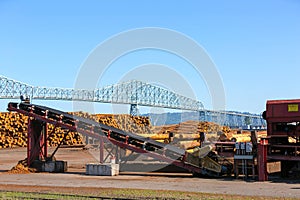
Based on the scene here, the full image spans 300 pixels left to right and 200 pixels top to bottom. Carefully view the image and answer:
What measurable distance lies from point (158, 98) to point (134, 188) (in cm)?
17511

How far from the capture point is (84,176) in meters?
22.3

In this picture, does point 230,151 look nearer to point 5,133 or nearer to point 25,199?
point 25,199

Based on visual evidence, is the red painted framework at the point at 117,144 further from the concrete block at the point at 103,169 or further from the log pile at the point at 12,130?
the log pile at the point at 12,130

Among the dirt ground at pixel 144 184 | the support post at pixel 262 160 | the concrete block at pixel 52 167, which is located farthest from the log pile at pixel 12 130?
the support post at pixel 262 160

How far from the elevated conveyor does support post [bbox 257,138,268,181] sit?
7.59 ft

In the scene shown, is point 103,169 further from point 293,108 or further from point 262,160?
point 293,108

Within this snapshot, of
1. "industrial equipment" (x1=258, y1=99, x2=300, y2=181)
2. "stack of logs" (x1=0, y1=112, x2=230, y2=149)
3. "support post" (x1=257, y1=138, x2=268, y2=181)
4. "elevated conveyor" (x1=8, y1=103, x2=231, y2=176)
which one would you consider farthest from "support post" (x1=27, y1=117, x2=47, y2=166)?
"industrial equipment" (x1=258, y1=99, x2=300, y2=181)

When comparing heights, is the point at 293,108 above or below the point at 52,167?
above

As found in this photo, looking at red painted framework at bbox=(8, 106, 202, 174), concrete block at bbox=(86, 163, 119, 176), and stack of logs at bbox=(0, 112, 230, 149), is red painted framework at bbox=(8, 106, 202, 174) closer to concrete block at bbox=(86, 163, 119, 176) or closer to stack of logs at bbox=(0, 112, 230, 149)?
concrete block at bbox=(86, 163, 119, 176)

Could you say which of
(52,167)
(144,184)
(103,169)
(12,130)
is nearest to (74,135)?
(12,130)

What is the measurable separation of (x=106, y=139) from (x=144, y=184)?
417 centimetres

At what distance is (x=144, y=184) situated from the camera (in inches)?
746

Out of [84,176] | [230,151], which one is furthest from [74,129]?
[230,151]

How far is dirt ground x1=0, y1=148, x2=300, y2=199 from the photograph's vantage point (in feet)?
54.8
